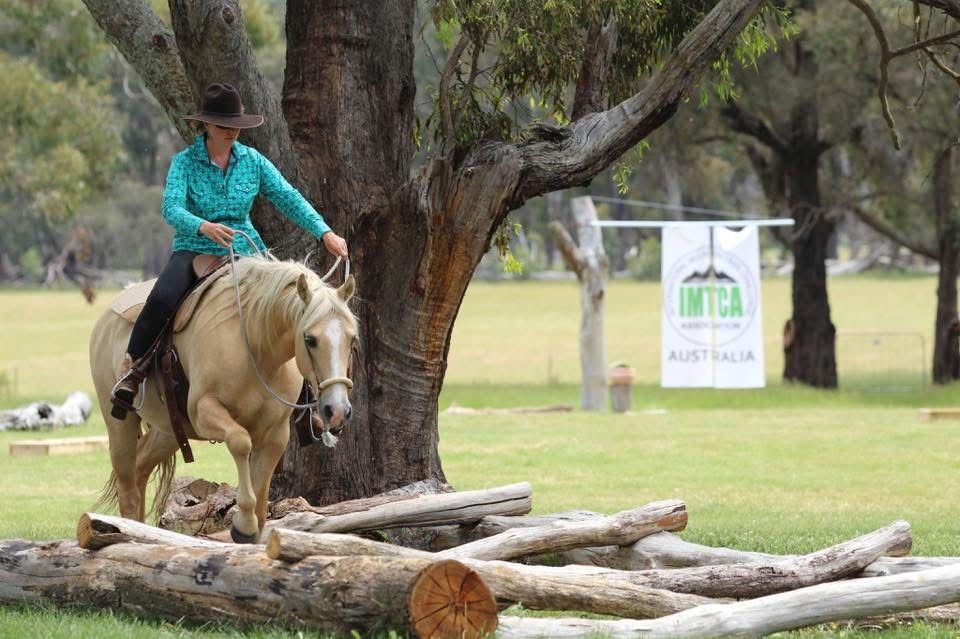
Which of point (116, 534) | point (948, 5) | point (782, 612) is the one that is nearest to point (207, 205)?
point (116, 534)

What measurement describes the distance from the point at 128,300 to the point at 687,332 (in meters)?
18.8

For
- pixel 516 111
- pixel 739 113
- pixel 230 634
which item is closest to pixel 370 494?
pixel 516 111

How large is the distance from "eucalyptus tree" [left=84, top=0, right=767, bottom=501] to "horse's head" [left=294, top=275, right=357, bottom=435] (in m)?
2.94

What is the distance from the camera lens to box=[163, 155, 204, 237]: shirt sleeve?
8.37 meters

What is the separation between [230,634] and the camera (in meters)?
6.45

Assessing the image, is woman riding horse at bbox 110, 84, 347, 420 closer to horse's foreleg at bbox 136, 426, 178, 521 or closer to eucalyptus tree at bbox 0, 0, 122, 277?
horse's foreleg at bbox 136, 426, 178, 521

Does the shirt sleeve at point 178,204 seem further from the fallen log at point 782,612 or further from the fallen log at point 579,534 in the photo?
the fallen log at point 782,612

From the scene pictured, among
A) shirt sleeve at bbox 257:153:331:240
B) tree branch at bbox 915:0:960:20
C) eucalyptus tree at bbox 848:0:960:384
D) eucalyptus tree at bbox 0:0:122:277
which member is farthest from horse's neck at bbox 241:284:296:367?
eucalyptus tree at bbox 0:0:122:277

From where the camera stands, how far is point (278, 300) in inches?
314

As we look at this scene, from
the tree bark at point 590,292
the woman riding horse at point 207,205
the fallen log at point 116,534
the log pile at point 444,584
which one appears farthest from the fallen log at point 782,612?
the tree bark at point 590,292

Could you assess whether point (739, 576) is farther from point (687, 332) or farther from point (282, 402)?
point (687, 332)

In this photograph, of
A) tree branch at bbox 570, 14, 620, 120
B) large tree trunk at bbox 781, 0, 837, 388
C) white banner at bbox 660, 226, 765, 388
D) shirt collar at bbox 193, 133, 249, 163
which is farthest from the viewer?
large tree trunk at bbox 781, 0, 837, 388

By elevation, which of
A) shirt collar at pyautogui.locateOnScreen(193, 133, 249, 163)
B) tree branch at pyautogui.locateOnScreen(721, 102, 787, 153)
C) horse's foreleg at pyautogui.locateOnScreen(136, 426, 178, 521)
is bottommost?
horse's foreleg at pyautogui.locateOnScreen(136, 426, 178, 521)

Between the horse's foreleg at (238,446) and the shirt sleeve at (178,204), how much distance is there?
1.01 meters
